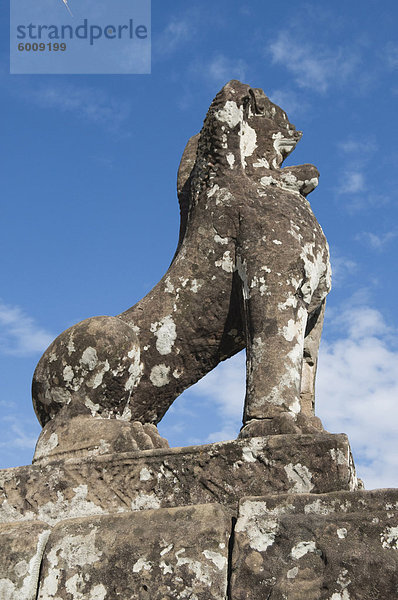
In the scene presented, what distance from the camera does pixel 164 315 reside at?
5.30 m

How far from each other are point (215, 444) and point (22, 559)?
1.21 metres

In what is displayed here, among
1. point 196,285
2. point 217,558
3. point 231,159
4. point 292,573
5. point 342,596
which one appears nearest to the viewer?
point 342,596

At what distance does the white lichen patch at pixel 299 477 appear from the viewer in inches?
156

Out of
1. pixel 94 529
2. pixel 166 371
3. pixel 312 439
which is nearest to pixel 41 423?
pixel 166 371

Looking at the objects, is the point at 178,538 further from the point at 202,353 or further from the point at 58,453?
the point at 202,353

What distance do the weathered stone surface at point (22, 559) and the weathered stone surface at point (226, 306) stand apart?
3.04 ft

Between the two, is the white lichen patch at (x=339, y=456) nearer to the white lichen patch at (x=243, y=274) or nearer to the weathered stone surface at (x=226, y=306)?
the weathered stone surface at (x=226, y=306)

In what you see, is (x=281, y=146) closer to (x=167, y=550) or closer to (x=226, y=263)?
(x=226, y=263)

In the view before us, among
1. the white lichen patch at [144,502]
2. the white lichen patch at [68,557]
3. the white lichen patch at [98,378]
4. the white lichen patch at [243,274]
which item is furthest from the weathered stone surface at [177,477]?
the white lichen patch at [243,274]

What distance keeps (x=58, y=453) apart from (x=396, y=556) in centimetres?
223

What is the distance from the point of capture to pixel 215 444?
13.8 ft

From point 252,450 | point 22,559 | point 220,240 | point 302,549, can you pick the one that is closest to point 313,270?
point 220,240

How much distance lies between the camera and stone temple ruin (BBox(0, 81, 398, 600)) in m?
3.62

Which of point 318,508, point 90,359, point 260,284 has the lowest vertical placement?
point 318,508
